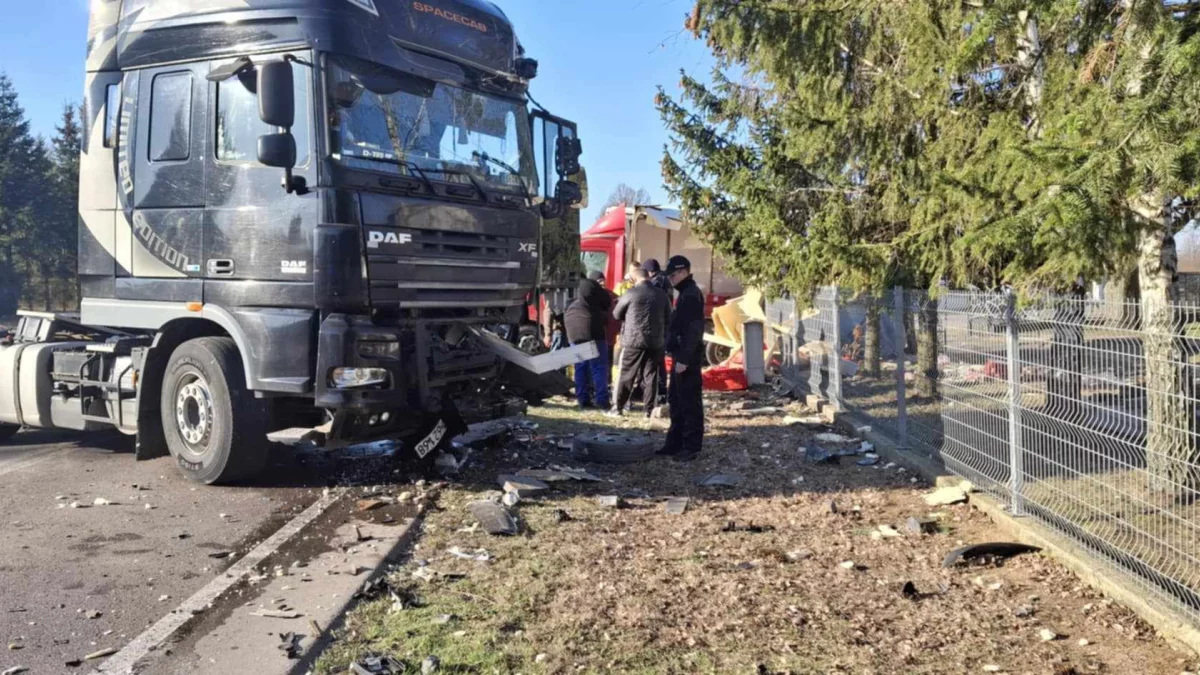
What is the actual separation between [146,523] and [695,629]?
12.9ft

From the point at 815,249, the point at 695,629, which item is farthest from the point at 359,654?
the point at 815,249

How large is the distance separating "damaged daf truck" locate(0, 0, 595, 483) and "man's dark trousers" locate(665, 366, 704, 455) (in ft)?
4.10

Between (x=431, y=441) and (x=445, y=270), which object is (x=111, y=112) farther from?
(x=431, y=441)

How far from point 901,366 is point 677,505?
259 cm

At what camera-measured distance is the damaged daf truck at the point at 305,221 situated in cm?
604

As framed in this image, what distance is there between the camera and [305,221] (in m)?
6.02

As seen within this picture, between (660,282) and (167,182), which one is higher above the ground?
(167,182)

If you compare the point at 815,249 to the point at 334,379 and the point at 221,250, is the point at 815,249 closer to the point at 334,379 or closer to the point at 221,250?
the point at 334,379

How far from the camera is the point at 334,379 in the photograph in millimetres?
6090

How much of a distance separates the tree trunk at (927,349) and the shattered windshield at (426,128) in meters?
3.28

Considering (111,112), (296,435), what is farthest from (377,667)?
(111,112)

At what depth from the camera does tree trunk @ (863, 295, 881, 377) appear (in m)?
8.54

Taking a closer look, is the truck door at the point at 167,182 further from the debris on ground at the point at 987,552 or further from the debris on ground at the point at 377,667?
the debris on ground at the point at 987,552

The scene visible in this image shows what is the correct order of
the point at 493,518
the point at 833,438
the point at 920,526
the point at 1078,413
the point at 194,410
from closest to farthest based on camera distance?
the point at 1078,413, the point at 920,526, the point at 493,518, the point at 194,410, the point at 833,438
